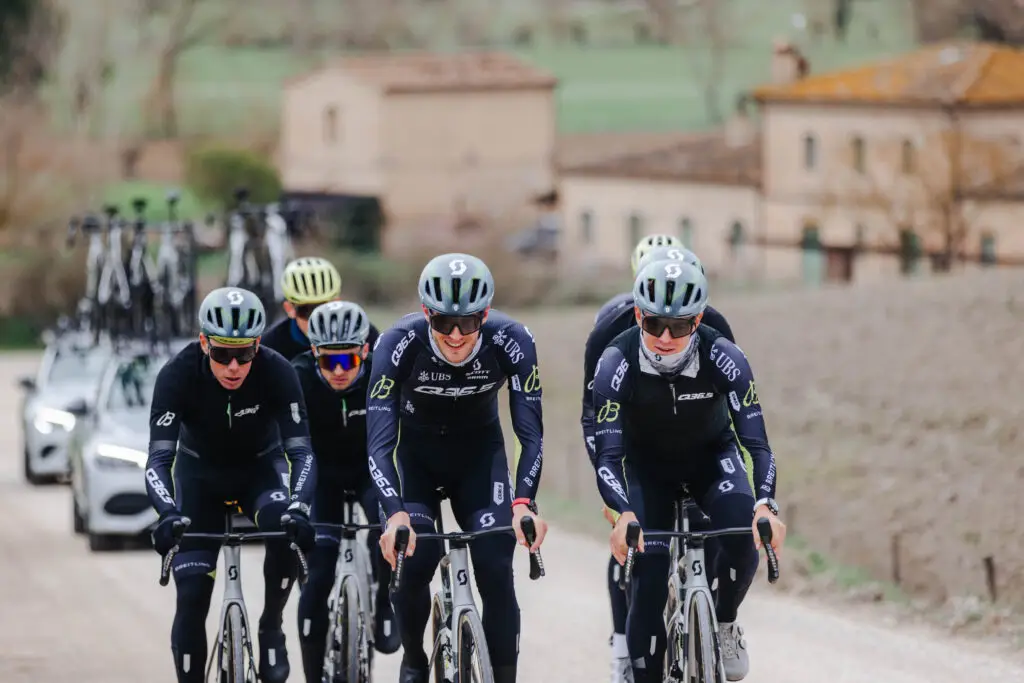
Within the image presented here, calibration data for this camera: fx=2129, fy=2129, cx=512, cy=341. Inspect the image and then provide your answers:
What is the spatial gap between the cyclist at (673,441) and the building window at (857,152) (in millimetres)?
67974

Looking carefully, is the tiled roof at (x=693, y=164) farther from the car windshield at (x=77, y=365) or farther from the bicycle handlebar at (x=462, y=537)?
the bicycle handlebar at (x=462, y=537)

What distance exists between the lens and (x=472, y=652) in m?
8.60

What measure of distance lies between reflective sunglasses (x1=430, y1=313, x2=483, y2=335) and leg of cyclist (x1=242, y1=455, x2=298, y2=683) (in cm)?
133

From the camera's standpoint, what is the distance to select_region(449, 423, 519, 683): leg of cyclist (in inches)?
346

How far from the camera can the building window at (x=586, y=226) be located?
83.4m

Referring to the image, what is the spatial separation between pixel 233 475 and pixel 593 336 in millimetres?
2036

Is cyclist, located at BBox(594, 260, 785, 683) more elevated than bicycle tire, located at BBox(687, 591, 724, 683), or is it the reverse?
cyclist, located at BBox(594, 260, 785, 683)

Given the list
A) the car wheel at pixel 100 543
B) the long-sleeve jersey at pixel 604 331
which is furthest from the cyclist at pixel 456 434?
the car wheel at pixel 100 543

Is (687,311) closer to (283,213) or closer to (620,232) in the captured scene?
(283,213)

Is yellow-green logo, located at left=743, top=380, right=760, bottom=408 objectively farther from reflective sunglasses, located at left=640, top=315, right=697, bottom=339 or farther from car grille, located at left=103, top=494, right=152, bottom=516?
car grille, located at left=103, top=494, right=152, bottom=516

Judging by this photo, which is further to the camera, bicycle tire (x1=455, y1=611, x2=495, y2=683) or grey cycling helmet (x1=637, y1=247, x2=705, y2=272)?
grey cycling helmet (x1=637, y1=247, x2=705, y2=272)

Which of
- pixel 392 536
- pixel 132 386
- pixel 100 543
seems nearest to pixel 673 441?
pixel 392 536

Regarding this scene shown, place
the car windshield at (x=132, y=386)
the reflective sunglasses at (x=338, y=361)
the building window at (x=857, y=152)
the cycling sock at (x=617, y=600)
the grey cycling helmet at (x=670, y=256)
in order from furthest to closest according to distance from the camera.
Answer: the building window at (x=857, y=152), the car windshield at (x=132, y=386), the reflective sunglasses at (x=338, y=361), the cycling sock at (x=617, y=600), the grey cycling helmet at (x=670, y=256)

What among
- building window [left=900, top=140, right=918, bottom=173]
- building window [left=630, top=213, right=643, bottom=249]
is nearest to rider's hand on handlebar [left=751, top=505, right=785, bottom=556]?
building window [left=900, top=140, right=918, bottom=173]
